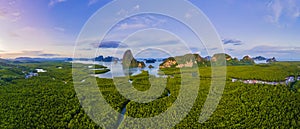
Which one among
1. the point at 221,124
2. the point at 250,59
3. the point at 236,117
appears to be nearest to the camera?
the point at 221,124

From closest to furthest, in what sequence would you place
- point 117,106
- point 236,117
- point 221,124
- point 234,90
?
point 221,124 < point 236,117 < point 117,106 < point 234,90

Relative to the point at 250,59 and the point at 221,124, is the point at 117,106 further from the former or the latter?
the point at 250,59

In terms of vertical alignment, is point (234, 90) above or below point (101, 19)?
below

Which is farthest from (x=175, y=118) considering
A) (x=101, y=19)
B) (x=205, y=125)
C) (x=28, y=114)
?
(x=28, y=114)

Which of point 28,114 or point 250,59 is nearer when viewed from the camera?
point 28,114

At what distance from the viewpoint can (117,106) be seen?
869cm

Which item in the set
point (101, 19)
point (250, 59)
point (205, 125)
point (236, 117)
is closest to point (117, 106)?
point (205, 125)

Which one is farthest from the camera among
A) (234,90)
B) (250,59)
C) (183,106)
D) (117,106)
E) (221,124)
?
(250,59)

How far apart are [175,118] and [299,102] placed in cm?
497

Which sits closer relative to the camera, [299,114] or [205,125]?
[205,125]

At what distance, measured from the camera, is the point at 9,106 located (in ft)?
27.0

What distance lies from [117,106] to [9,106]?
11.8 feet

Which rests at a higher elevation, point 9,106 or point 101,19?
point 101,19

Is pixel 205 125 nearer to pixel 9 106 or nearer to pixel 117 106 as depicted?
pixel 117 106
